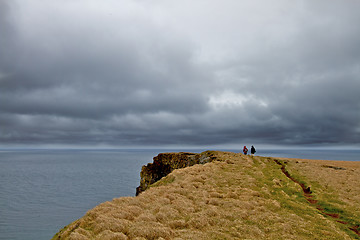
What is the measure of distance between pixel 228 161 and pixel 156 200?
2766 centimetres

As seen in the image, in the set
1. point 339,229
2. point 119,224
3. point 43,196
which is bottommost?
point 43,196

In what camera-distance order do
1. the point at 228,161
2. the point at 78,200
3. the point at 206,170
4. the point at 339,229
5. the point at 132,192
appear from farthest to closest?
the point at 132,192 → the point at 78,200 → the point at 228,161 → the point at 206,170 → the point at 339,229

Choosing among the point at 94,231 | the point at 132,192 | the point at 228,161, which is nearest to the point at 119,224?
the point at 94,231

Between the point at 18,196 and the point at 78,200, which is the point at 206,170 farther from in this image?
the point at 18,196

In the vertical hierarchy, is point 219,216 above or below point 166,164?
above

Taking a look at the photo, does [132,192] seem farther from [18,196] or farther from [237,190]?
[237,190]

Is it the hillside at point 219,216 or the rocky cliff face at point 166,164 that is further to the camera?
the rocky cliff face at point 166,164

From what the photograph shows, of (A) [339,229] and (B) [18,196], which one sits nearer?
(A) [339,229]

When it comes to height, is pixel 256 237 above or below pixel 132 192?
above

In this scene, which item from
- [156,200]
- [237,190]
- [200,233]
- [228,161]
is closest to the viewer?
[200,233]

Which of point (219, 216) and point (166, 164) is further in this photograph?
point (166, 164)

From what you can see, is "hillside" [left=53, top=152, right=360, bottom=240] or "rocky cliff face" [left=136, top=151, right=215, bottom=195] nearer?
"hillside" [left=53, top=152, right=360, bottom=240]

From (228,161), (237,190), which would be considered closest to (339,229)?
(237,190)

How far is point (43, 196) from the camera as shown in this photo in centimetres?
10112
